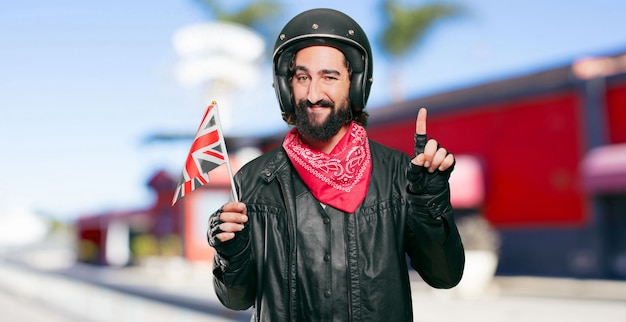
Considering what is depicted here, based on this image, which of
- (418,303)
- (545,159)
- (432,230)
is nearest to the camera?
(432,230)

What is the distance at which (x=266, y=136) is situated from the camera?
86.8ft

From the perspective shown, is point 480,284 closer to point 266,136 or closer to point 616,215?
point 616,215

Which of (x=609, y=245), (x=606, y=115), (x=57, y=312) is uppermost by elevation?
(x=606, y=115)

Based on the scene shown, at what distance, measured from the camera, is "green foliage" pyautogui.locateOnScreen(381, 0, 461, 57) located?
35719 mm

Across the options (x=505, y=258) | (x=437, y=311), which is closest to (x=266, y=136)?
(x=505, y=258)

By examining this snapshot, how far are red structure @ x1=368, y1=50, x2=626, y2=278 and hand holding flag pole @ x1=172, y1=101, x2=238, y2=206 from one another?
Answer: 16.0 m

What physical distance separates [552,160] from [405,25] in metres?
19.6

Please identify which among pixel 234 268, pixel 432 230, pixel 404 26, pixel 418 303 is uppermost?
pixel 404 26

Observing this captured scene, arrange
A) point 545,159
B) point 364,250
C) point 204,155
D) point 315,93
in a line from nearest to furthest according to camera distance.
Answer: point 364,250, point 315,93, point 204,155, point 545,159

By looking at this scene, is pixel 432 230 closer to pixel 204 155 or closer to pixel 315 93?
pixel 315 93

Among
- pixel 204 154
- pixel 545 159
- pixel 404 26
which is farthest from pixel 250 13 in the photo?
pixel 204 154

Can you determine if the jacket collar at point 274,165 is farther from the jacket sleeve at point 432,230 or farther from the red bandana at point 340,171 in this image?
the jacket sleeve at point 432,230

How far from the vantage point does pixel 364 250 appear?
2.28m

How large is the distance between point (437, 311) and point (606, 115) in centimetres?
1027
